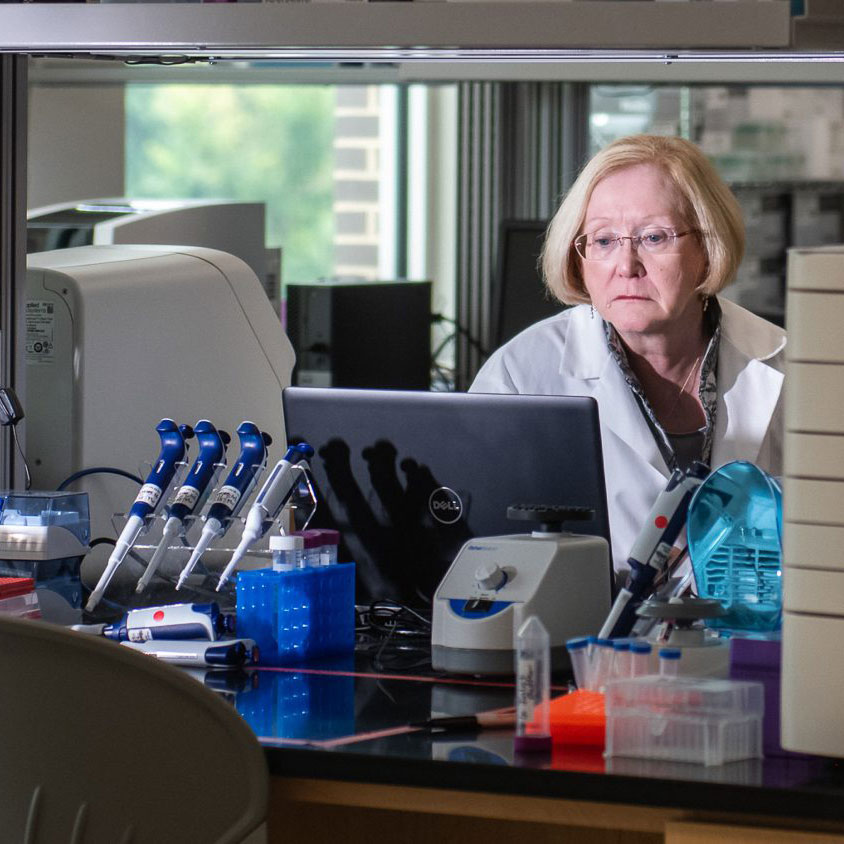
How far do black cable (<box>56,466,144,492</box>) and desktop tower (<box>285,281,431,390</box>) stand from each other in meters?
1.52

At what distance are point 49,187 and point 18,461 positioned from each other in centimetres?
273

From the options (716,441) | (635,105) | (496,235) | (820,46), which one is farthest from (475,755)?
(635,105)

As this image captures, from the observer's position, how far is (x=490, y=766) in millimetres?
1090

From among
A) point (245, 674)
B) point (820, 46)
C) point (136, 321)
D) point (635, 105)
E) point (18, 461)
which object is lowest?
point (245, 674)

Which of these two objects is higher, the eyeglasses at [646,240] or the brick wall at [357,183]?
A: the brick wall at [357,183]

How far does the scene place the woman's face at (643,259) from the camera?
224 cm

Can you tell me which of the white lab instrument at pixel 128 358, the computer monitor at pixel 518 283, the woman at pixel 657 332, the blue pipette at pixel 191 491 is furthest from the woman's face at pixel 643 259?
the computer monitor at pixel 518 283

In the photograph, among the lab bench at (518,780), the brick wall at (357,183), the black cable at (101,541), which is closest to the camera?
the lab bench at (518,780)

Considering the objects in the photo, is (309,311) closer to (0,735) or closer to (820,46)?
(820,46)

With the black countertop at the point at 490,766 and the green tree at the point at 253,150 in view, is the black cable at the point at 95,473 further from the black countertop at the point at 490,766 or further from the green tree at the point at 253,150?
the green tree at the point at 253,150

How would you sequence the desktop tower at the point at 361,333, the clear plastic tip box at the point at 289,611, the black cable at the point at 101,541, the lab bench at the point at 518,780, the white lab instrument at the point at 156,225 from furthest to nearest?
the desktop tower at the point at 361,333 < the white lab instrument at the point at 156,225 < the black cable at the point at 101,541 < the clear plastic tip box at the point at 289,611 < the lab bench at the point at 518,780

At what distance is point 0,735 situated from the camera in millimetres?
1107

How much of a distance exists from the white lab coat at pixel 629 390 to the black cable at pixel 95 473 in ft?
1.97

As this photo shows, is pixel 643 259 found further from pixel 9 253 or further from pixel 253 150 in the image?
pixel 253 150
